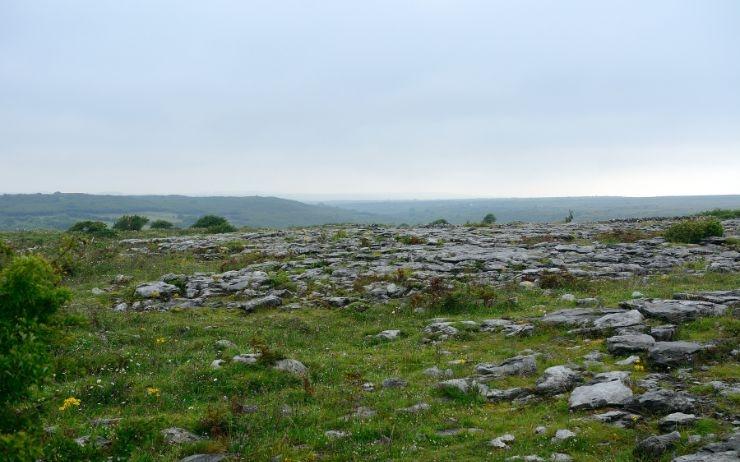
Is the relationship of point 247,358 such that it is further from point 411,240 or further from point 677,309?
point 411,240

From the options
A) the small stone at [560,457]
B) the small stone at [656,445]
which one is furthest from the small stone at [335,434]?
the small stone at [656,445]

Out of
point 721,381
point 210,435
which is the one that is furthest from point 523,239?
point 210,435

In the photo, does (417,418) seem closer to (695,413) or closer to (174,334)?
(695,413)

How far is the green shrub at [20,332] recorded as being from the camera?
18.3 feet

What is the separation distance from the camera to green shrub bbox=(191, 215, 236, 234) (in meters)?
49.5

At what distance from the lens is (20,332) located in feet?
18.9

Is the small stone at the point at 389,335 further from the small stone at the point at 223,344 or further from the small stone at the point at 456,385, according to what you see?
the small stone at the point at 223,344

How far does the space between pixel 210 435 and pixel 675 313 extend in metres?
12.5

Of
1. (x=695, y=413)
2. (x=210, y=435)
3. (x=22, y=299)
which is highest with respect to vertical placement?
(x=22, y=299)

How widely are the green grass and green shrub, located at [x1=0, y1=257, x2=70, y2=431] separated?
470mm

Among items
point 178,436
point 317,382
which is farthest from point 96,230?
point 178,436

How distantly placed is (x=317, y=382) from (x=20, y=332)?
24.9 ft

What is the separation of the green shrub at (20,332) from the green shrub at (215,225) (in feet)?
145

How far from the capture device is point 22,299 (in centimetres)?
576
